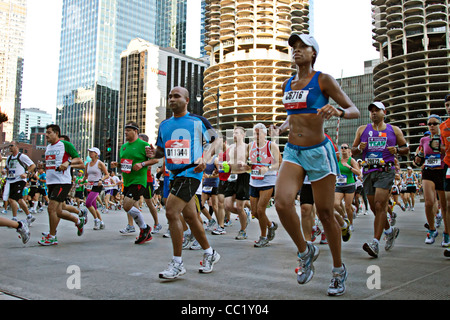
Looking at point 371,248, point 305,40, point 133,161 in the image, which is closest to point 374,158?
point 371,248

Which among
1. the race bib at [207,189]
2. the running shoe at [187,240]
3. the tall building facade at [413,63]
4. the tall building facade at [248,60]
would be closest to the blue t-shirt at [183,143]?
the running shoe at [187,240]

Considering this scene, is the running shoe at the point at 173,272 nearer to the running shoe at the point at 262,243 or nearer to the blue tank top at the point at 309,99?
the blue tank top at the point at 309,99

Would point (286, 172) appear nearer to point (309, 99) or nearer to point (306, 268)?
point (309, 99)

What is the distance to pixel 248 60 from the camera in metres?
112

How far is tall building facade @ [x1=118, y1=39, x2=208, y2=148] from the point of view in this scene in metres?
135

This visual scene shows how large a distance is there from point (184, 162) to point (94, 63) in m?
154

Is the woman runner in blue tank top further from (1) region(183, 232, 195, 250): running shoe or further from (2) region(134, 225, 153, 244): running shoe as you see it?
(2) region(134, 225, 153, 244): running shoe

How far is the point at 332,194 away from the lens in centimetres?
410

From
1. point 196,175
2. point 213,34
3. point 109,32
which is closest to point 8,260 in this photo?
point 196,175

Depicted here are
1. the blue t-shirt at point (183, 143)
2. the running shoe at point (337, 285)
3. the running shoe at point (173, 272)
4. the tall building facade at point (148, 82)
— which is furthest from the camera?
the tall building facade at point (148, 82)

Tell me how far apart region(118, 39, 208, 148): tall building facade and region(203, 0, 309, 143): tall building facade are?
21.8 m

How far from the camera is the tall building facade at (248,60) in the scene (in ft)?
362

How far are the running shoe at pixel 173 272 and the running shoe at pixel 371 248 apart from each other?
2652mm
